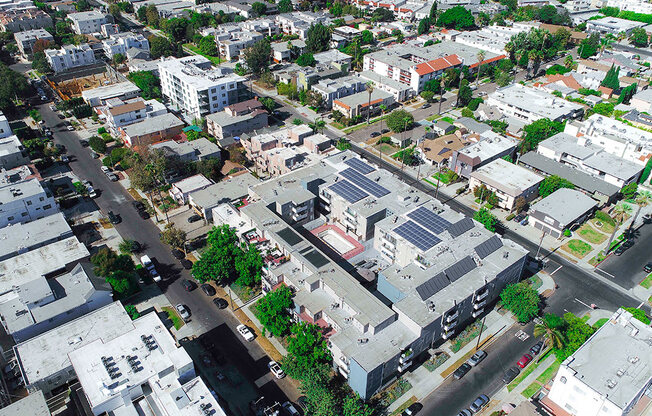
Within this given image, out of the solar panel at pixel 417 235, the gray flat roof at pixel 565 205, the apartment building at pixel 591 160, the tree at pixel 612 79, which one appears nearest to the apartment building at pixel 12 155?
the solar panel at pixel 417 235

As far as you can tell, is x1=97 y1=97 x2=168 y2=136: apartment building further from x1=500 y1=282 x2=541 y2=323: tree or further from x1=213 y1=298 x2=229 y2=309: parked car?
x1=500 y1=282 x2=541 y2=323: tree

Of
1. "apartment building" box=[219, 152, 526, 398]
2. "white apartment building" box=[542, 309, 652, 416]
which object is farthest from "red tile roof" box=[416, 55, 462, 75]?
"white apartment building" box=[542, 309, 652, 416]

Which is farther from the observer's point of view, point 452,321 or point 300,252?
point 300,252

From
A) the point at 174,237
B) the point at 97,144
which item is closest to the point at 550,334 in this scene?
the point at 174,237

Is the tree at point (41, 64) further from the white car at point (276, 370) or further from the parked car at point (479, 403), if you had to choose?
the parked car at point (479, 403)

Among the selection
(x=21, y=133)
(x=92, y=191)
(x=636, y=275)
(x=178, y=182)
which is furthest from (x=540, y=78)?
(x=21, y=133)

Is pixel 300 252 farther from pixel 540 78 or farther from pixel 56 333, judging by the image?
pixel 540 78
